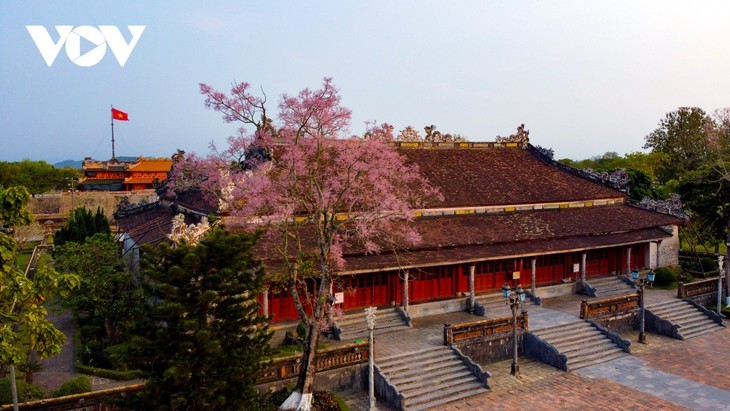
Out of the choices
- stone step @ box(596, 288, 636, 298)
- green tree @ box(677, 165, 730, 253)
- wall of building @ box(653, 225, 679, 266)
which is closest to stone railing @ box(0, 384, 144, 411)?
stone step @ box(596, 288, 636, 298)

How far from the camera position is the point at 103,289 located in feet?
69.1

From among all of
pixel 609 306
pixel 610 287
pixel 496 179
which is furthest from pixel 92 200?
pixel 609 306

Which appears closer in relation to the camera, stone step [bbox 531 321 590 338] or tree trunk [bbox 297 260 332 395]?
tree trunk [bbox 297 260 332 395]

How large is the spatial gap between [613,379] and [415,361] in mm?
7678

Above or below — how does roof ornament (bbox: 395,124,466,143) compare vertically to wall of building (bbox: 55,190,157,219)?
above

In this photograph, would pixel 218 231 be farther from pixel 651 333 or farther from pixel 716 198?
pixel 716 198

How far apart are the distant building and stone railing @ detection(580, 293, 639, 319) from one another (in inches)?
2588

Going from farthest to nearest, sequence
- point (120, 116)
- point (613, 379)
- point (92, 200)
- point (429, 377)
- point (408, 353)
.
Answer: point (120, 116) → point (92, 200) → point (613, 379) → point (408, 353) → point (429, 377)

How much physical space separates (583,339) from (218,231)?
56.4ft

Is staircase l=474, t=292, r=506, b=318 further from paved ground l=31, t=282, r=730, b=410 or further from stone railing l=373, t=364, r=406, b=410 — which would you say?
stone railing l=373, t=364, r=406, b=410

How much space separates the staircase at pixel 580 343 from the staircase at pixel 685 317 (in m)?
4.43

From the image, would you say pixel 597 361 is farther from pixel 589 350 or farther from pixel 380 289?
pixel 380 289

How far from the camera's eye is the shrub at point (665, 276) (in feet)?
99.6

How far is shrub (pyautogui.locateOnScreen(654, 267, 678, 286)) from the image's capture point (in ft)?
99.6
